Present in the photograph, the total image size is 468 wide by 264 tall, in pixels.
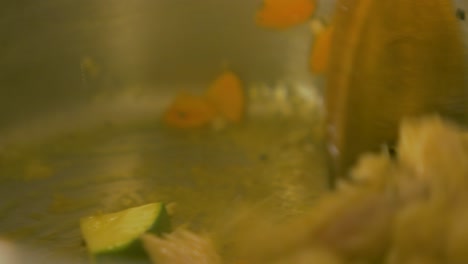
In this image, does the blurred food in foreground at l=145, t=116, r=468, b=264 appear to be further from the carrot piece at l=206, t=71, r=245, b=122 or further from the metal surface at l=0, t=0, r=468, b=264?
the carrot piece at l=206, t=71, r=245, b=122

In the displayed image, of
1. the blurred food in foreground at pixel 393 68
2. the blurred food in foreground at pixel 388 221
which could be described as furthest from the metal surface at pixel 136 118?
the blurred food in foreground at pixel 388 221

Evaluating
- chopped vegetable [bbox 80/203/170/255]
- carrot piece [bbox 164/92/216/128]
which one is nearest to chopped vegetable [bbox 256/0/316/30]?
carrot piece [bbox 164/92/216/128]

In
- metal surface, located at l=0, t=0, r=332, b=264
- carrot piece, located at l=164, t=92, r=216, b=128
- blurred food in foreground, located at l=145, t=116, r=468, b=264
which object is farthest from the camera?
carrot piece, located at l=164, t=92, r=216, b=128

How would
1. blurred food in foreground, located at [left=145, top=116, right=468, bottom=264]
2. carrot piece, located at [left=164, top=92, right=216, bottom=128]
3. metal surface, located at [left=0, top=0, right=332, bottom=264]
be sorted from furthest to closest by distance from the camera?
carrot piece, located at [left=164, top=92, right=216, bottom=128]
metal surface, located at [left=0, top=0, right=332, bottom=264]
blurred food in foreground, located at [left=145, top=116, right=468, bottom=264]

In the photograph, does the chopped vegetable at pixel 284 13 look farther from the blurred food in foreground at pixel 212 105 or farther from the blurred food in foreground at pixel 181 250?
the blurred food in foreground at pixel 181 250

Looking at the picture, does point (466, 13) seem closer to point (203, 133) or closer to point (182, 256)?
point (203, 133)

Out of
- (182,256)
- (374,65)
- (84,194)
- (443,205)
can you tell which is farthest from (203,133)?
(443,205)
